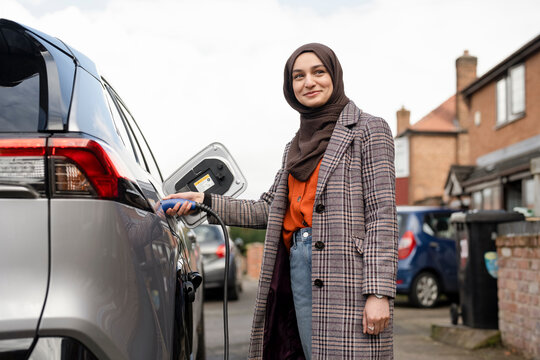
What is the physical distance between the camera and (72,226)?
1.62 metres

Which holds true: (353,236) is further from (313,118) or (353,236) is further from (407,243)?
(407,243)

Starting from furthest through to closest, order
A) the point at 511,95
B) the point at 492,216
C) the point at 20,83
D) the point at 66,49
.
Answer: the point at 511,95
the point at 492,216
the point at 66,49
the point at 20,83

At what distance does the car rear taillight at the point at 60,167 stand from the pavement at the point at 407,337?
462 cm

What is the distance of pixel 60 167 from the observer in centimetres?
170

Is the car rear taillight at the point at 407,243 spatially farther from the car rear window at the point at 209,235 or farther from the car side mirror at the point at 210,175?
the car side mirror at the point at 210,175

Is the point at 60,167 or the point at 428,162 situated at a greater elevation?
the point at 428,162

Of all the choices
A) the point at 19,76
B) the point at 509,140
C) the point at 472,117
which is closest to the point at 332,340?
the point at 19,76

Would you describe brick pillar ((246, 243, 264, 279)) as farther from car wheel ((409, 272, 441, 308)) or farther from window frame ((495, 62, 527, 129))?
car wheel ((409, 272, 441, 308))

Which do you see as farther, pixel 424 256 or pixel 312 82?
pixel 424 256

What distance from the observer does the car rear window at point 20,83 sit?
5.74ft

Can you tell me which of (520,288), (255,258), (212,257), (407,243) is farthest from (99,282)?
(255,258)

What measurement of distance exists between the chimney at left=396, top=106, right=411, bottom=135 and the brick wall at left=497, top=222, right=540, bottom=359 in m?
36.1

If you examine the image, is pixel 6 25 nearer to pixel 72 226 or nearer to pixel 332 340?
pixel 72 226

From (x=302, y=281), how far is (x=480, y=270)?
183 inches
